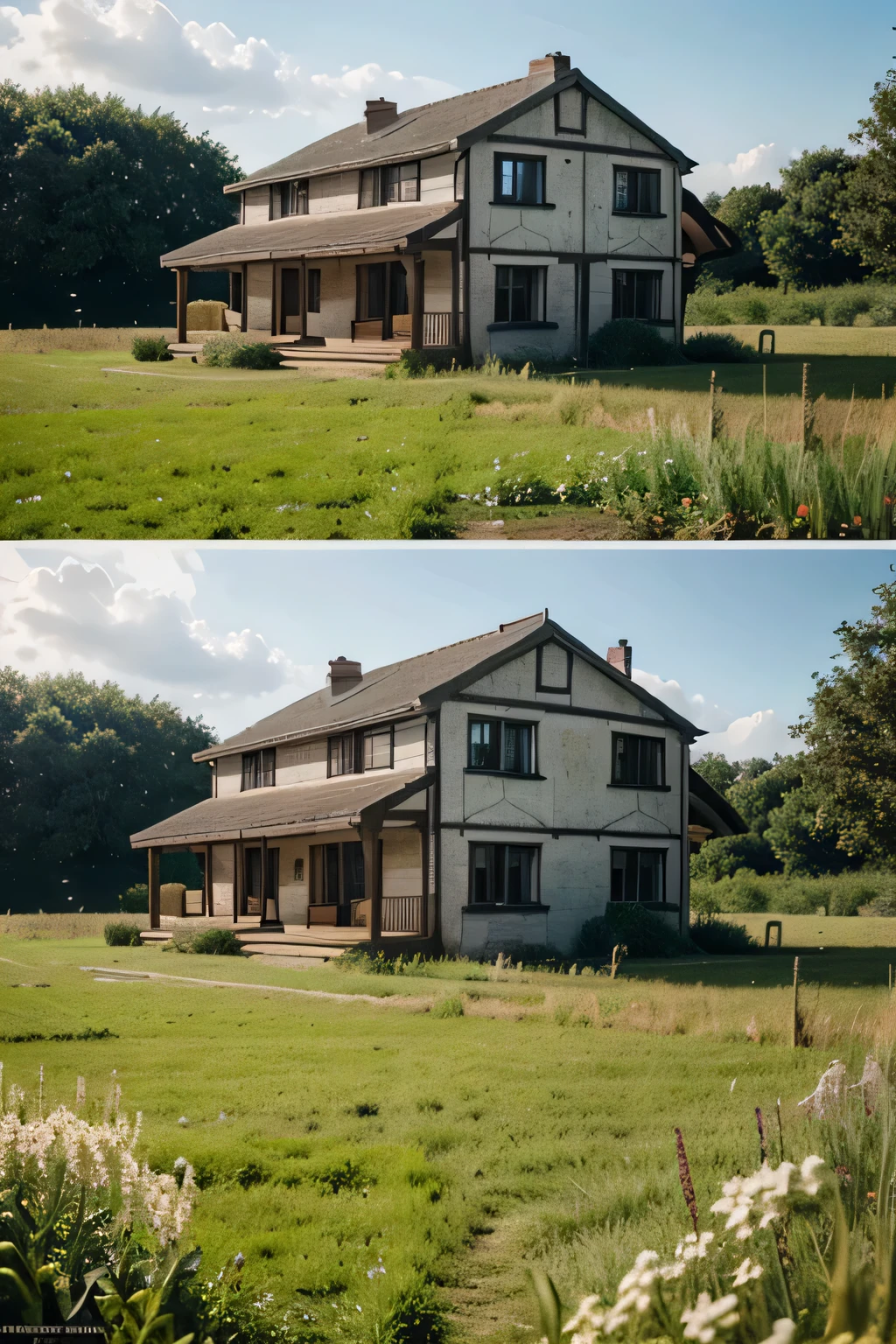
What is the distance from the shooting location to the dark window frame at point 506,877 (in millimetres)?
13578

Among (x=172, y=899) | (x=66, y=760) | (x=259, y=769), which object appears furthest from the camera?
(x=172, y=899)

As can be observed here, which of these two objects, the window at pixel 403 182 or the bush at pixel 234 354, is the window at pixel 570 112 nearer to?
the window at pixel 403 182

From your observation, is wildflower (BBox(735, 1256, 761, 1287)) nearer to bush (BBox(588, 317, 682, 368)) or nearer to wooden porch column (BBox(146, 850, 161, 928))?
wooden porch column (BBox(146, 850, 161, 928))

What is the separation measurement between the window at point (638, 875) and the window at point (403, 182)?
8871mm

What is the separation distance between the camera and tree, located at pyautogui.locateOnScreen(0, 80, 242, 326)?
41.4 feet

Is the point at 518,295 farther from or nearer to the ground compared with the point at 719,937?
farther from the ground

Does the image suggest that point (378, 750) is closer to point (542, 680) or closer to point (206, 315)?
point (542, 680)

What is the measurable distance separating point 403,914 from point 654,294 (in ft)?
33.6

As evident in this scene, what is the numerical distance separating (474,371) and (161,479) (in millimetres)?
4898

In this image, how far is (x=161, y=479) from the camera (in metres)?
12.1

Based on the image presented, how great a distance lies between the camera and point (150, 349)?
13578mm

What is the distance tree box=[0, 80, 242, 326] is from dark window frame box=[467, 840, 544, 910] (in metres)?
7.15

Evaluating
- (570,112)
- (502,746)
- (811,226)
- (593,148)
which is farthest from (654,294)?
(502,746)

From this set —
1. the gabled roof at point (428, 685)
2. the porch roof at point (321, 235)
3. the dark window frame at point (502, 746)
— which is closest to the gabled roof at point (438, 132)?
the porch roof at point (321, 235)
